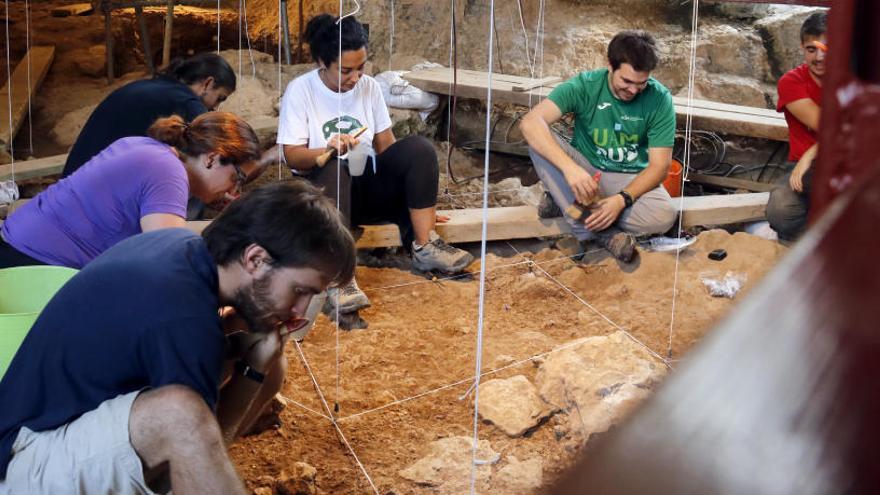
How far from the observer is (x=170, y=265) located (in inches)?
75.8

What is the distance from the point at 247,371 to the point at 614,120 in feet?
8.04

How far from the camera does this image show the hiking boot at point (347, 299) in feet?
12.2

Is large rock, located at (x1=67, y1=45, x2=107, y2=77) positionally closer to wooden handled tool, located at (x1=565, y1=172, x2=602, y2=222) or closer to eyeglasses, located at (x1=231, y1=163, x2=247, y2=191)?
wooden handled tool, located at (x1=565, y1=172, x2=602, y2=222)

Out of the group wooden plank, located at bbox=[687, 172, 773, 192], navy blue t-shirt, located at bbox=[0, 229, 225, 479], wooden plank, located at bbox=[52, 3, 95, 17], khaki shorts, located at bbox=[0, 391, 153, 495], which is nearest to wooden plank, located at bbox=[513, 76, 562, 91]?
wooden plank, located at bbox=[687, 172, 773, 192]

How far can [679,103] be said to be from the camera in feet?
18.7

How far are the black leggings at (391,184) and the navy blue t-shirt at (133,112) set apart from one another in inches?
28.2

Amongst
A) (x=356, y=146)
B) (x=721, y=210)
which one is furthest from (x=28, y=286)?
(x=721, y=210)

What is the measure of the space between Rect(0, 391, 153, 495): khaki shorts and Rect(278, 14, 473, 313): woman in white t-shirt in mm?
2126

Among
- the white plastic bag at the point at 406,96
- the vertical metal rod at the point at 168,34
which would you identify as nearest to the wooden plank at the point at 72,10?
the vertical metal rod at the point at 168,34

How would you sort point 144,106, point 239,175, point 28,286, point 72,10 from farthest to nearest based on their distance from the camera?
1. point 72,10
2. point 144,106
3. point 239,175
4. point 28,286

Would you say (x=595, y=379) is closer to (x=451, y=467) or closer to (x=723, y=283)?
(x=451, y=467)

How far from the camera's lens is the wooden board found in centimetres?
518

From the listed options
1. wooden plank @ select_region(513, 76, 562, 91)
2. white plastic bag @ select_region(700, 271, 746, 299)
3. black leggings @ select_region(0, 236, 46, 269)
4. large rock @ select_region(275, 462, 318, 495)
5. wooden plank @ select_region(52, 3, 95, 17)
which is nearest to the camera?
large rock @ select_region(275, 462, 318, 495)

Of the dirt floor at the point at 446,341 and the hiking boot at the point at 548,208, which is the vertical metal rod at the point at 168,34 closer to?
the dirt floor at the point at 446,341
